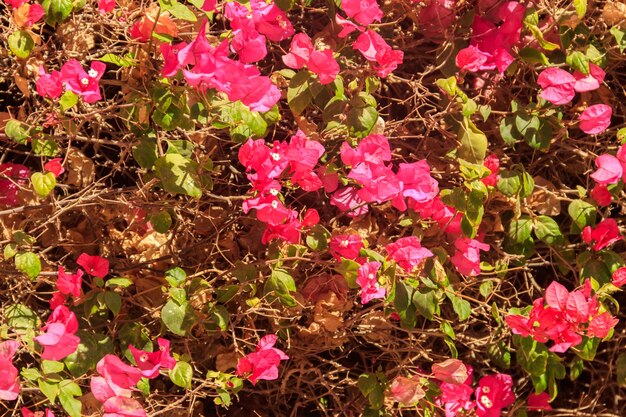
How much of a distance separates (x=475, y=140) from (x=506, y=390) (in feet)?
1.81

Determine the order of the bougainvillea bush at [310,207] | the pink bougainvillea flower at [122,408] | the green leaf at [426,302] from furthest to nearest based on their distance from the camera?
the green leaf at [426,302]
the bougainvillea bush at [310,207]
the pink bougainvillea flower at [122,408]

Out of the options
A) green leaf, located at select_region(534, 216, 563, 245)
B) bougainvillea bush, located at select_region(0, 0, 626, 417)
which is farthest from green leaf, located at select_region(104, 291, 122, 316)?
green leaf, located at select_region(534, 216, 563, 245)

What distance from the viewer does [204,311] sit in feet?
5.69

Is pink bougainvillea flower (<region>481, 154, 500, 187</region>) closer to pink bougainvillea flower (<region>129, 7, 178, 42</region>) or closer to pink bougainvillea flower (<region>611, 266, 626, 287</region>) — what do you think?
pink bougainvillea flower (<region>611, 266, 626, 287</region>)

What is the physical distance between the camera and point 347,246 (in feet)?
5.61

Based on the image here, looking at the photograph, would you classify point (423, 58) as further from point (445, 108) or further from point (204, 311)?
point (204, 311)

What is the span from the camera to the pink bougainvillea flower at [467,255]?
1.79 m

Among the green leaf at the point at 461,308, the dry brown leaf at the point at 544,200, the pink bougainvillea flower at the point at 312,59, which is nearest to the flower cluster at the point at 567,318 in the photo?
the green leaf at the point at 461,308

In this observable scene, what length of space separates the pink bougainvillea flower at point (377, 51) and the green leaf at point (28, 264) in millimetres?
681

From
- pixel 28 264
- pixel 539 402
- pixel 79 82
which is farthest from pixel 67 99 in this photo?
pixel 539 402

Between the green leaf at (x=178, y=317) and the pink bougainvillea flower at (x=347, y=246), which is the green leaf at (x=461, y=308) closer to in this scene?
the pink bougainvillea flower at (x=347, y=246)

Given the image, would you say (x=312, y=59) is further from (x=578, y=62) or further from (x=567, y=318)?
(x=567, y=318)

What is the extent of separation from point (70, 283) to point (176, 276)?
0.19 meters

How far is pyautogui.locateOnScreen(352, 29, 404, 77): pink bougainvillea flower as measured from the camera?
5.41 ft
